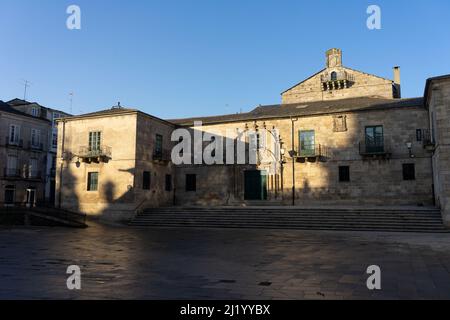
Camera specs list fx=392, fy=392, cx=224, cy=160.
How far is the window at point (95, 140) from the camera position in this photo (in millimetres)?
27297

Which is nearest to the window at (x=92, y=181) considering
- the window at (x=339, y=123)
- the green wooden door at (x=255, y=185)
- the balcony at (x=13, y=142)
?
the green wooden door at (x=255, y=185)

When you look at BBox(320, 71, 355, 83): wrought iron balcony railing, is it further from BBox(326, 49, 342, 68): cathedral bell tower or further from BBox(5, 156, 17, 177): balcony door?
BBox(5, 156, 17, 177): balcony door

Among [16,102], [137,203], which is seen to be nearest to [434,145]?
[137,203]

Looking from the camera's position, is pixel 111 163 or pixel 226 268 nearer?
pixel 226 268

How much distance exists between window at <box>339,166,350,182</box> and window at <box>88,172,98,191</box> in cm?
1685

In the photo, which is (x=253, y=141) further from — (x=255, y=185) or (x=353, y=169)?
(x=353, y=169)

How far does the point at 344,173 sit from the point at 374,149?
2.54 metres

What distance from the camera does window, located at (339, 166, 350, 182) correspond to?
88.3 feet

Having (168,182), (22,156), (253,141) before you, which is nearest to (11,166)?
(22,156)

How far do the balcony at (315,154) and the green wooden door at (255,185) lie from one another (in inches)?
124

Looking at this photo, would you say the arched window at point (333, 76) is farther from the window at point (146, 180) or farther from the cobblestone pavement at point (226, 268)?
the cobblestone pavement at point (226, 268)

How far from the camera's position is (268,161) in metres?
29.2

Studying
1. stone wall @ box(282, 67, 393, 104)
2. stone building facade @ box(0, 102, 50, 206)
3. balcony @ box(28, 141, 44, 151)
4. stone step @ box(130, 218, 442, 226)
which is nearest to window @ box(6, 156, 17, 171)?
stone building facade @ box(0, 102, 50, 206)
